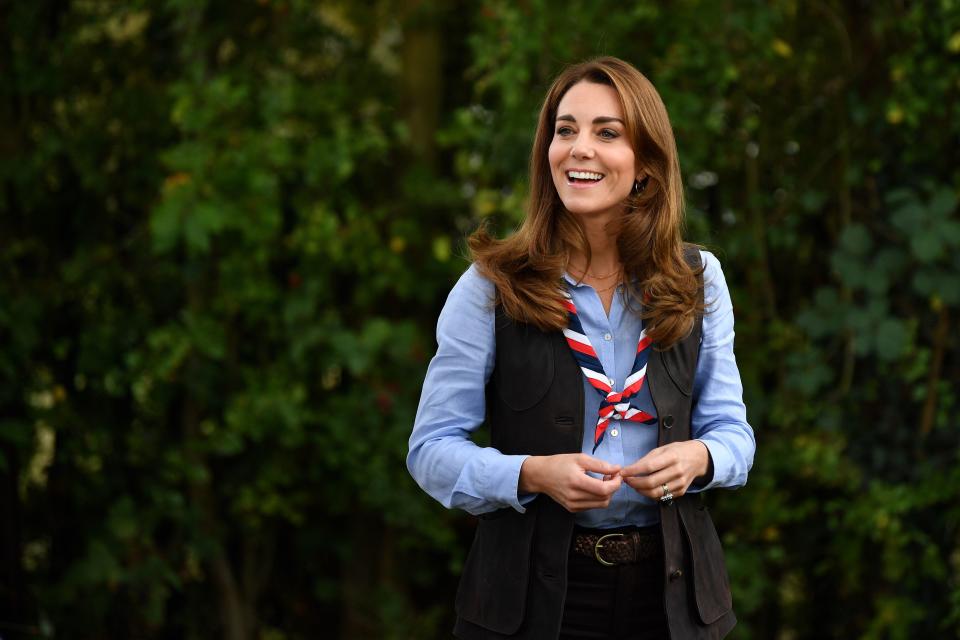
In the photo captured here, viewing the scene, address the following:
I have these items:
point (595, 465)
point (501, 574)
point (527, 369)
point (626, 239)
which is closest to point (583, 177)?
point (626, 239)

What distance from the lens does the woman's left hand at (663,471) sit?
1.73 metres

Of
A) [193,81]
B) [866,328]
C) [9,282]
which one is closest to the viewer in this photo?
[866,328]

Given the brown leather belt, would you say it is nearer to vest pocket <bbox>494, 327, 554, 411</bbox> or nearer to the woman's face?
vest pocket <bbox>494, 327, 554, 411</bbox>

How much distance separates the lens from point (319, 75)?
4.23 m

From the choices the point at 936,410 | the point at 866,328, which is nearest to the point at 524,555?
the point at 866,328

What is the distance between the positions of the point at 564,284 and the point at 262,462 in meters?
2.45

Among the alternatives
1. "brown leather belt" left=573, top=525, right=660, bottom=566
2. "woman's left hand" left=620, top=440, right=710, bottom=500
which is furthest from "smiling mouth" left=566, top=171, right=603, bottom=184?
"brown leather belt" left=573, top=525, right=660, bottom=566

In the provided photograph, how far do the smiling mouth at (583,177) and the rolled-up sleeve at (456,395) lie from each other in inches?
7.9

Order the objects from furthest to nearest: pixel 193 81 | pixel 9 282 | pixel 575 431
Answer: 1. pixel 9 282
2. pixel 193 81
3. pixel 575 431

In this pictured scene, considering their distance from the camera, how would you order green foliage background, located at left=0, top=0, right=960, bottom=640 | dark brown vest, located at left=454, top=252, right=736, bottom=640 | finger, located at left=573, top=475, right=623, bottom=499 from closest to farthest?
finger, located at left=573, top=475, right=623, bottom=499, dark brown vest, located at left=454, top=252, right=736, bottom=640, green foliage background, located at left=0, top=0, right=960, bottom=640

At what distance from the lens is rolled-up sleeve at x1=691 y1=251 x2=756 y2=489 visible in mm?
1915

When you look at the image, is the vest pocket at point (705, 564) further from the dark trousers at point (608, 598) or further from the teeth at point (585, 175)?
the teeth at point (585, 175)

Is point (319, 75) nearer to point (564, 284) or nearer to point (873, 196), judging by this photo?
point (873, 196)

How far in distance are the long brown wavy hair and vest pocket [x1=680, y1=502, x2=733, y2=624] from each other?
0.88 feet
